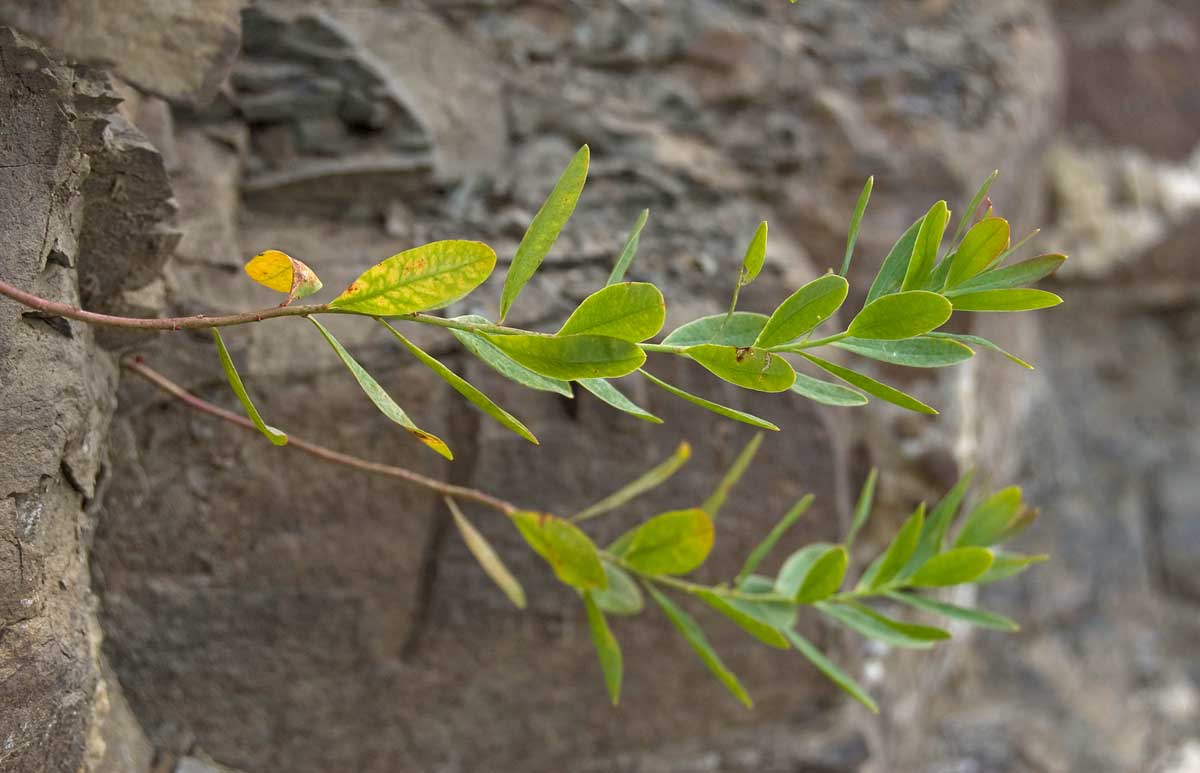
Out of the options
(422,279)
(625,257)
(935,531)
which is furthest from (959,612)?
(422,279)

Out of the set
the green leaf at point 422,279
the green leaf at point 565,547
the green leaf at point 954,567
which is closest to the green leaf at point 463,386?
the green leaf at point 422,279

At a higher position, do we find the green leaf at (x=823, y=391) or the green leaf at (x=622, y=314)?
the green leaf at (x=622, y=314)

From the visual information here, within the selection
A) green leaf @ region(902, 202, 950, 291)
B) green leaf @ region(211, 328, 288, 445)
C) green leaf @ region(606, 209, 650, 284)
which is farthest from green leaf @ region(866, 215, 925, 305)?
green leaf @ region(211, 328, 288, 445)

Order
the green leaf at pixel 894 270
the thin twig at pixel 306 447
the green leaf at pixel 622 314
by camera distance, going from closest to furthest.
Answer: the green leaf at pixel 622 314, the green leaf at pixel 894 270, the thin twig at pixel 306 447

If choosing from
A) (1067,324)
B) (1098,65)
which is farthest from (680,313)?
(1098,65)

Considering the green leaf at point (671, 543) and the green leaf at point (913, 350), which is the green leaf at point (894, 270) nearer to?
the green leaf at point (913, 350)

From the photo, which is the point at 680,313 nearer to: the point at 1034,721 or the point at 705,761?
the point at 705,761
